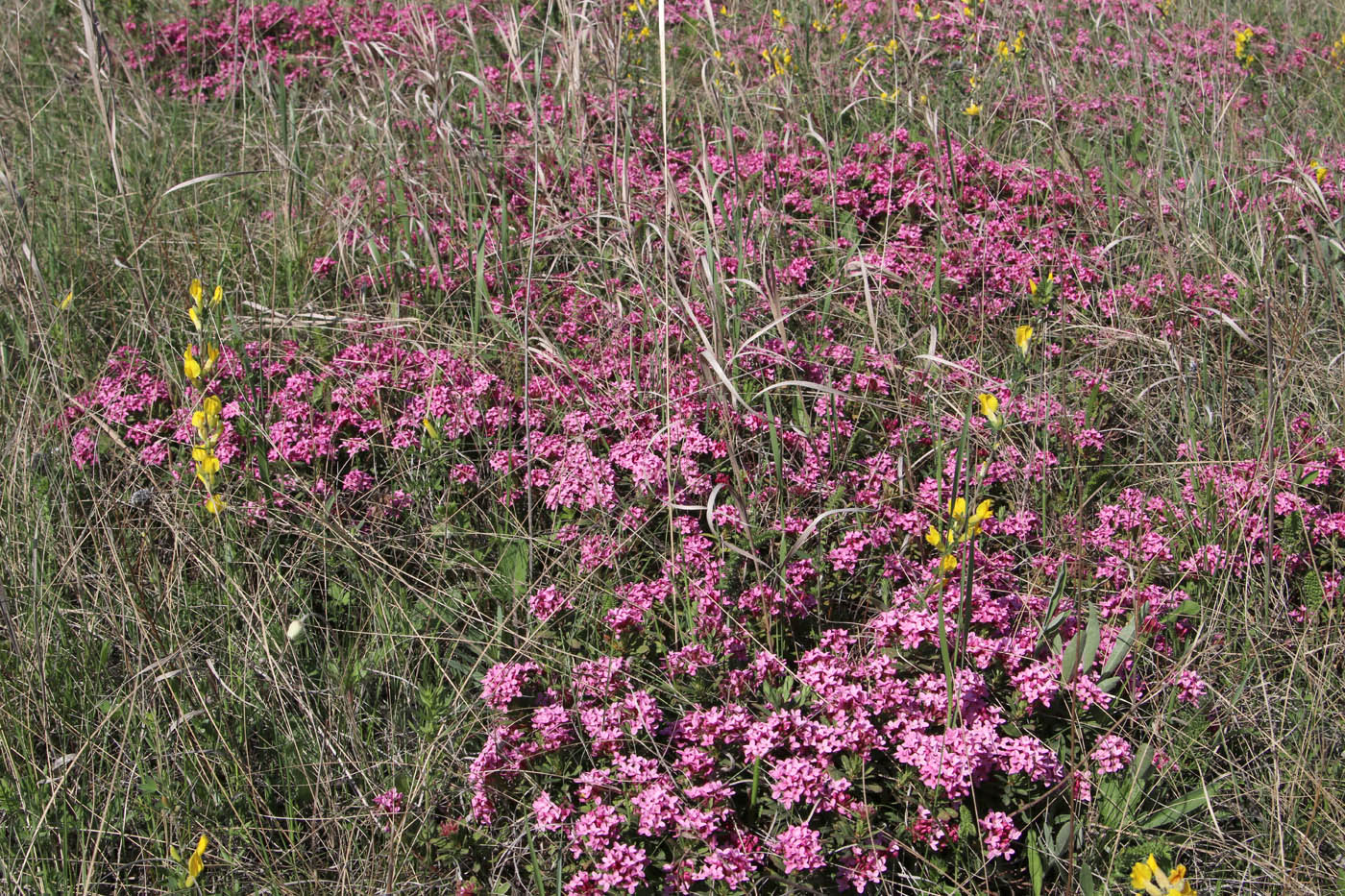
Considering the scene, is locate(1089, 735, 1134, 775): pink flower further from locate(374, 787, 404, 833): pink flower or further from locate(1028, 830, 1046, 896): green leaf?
locate(374, 787, 404, 833): pink flower

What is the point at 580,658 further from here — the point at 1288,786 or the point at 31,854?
the point at 1288,786

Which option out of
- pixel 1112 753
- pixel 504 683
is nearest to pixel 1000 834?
pixel 1112 753

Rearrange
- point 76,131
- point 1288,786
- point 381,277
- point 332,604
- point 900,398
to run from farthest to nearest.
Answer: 1. point 76,131
2. point 381,277
3. point 900,398
4. point 332,604
5. point 1288,786

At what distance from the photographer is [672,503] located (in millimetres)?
2998

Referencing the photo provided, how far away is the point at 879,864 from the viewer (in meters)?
2.29

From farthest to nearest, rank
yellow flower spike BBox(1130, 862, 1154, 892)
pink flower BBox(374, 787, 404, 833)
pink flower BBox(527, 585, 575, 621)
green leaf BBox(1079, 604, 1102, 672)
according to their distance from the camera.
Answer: pink flower BBox(527, 585, 575, 621)
green leaf BBox(1079, 604, 1102, 672)
pink flower BBox(374, 787, 404, 833)
yellow flower spike BBox(1130, 862, 1154, 892)

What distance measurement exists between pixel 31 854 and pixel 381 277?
7.77ft

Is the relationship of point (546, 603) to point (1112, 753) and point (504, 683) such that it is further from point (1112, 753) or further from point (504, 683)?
point (1112, 753)

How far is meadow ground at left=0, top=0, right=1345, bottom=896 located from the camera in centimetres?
244

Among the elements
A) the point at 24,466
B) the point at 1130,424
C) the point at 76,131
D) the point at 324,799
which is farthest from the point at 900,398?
the point at 76,131

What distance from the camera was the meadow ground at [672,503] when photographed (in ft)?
8.00

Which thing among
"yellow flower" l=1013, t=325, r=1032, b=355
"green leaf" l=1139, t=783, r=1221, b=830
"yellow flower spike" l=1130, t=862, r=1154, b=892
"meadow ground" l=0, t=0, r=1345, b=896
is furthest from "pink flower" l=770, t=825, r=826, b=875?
Result: "yellow flower" l=1013, t=325, r=1032, b=355

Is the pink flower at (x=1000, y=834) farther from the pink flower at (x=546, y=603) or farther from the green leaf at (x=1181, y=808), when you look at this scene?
the pink flower at (x=546, y=603)

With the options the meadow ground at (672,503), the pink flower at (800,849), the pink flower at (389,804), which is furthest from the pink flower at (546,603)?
the pink flower at (800,849)
